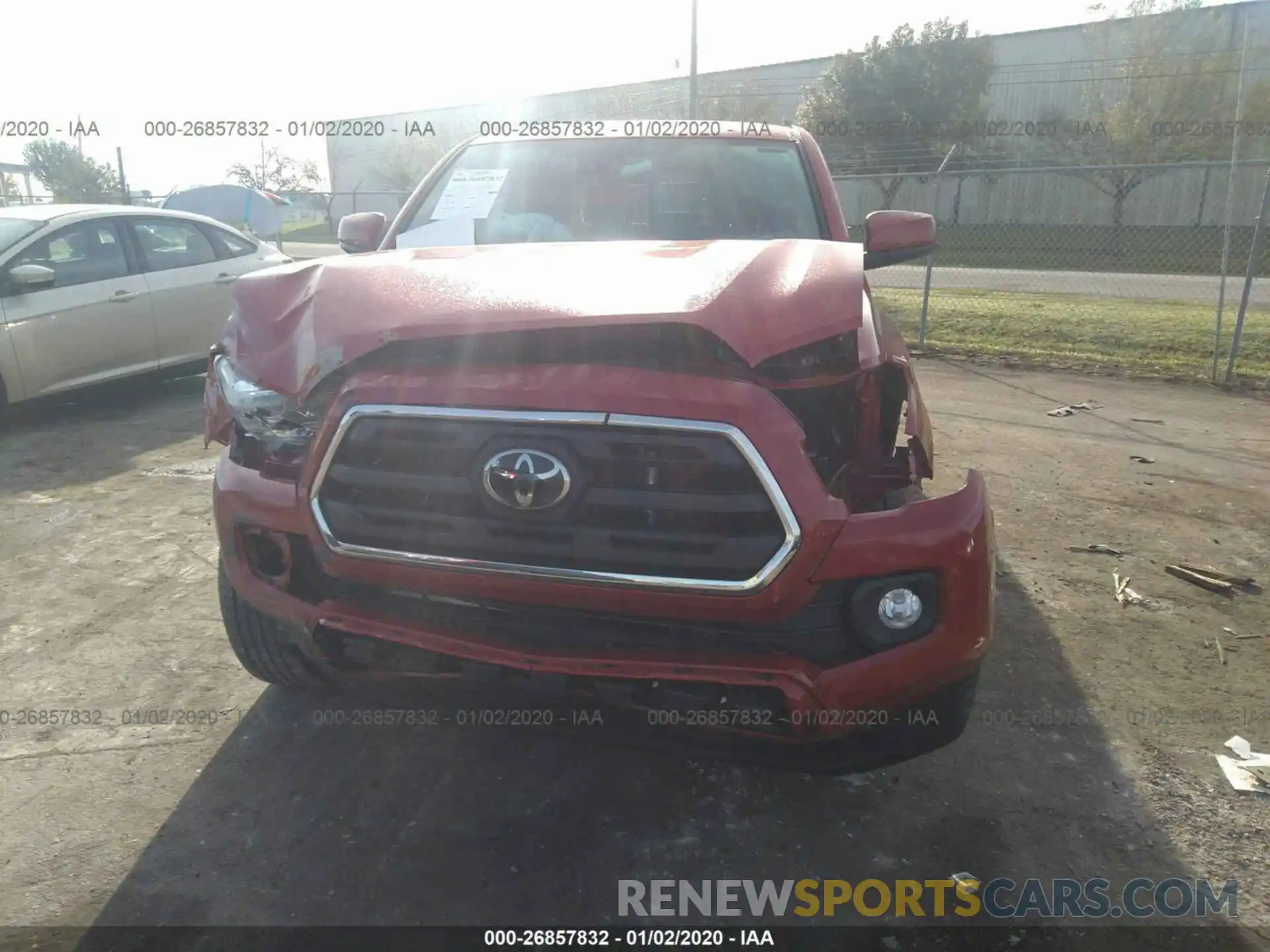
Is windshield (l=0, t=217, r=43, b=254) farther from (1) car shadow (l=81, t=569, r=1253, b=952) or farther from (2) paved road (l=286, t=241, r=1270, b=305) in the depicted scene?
(2) paved road (l=286, t=241, r=1270, b=305)

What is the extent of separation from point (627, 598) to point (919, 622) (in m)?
0.65

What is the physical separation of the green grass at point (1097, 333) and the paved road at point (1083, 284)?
120cm

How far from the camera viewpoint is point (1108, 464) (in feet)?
19.0

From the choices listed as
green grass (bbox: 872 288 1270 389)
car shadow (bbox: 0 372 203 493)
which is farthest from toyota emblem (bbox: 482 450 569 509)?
green grass (bbox: 872 288 1270 389)

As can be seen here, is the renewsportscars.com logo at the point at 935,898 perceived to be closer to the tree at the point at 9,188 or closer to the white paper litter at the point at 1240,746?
the white paper litter at the point at 1240,746

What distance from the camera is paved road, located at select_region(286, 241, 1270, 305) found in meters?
14.1

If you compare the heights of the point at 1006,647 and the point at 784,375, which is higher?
the point at 784,375

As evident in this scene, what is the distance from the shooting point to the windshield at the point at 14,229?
603 cm

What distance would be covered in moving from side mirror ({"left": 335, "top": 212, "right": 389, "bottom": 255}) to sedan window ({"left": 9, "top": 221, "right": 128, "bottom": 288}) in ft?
12.0

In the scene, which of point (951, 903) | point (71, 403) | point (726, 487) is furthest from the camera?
point (71, 403)

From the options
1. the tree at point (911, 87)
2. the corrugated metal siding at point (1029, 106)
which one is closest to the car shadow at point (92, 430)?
the corrugated metal siding at point (1029, 106)

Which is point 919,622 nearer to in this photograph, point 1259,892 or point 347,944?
point 1259,892

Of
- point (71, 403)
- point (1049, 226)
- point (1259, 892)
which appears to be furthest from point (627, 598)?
point (1049, 226)

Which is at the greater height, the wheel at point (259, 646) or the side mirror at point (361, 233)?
the side mirror at point (361, 233)
